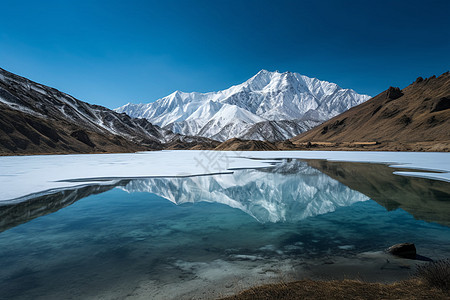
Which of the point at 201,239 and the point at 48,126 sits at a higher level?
the point at 48,126

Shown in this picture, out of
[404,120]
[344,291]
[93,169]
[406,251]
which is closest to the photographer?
[344,291]

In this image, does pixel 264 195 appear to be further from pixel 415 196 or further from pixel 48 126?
pixel 48 126

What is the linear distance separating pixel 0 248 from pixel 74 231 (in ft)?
6.33

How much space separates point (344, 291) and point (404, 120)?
119 metres

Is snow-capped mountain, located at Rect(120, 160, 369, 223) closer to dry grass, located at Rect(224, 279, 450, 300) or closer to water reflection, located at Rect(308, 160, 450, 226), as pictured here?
water reflection, located at Rect(308, 160, 450, 226)

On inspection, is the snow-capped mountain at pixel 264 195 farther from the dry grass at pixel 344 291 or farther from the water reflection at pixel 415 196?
the dry grass at pixel 344 291

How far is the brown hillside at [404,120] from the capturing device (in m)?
84.0

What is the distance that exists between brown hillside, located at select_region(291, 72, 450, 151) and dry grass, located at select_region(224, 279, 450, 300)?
7718 cm

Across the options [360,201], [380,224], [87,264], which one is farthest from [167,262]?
[360,201]

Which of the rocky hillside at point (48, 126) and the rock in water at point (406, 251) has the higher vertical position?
the rocky hillside at point (48, 126)

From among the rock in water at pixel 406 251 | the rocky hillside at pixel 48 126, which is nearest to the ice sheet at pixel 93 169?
the rock in water at pixel 406 251

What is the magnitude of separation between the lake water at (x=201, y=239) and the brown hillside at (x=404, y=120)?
234 feet

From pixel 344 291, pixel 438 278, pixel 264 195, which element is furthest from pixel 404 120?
pixel 344 291

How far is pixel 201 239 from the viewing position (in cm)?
766
